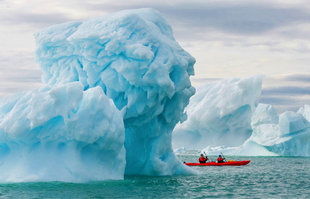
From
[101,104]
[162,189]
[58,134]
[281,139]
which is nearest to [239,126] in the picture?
[281,139]

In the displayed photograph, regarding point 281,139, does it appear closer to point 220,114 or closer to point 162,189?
point 220,114

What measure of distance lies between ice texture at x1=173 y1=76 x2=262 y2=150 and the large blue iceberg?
2853cm

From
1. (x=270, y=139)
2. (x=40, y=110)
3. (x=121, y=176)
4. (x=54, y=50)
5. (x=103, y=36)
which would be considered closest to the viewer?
(x=40, y=110)

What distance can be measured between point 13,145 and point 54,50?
21.8 ft

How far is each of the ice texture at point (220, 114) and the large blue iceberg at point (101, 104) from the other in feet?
93.6

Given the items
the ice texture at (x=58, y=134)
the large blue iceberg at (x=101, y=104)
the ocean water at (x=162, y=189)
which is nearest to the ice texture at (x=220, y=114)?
the large blue iceberg at (x=101, y=104)

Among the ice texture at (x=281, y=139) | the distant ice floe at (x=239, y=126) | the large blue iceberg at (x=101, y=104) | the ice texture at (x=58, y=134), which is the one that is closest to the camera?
the ice texture at (x=58, y=134)

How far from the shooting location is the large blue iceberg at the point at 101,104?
→ 1880cm

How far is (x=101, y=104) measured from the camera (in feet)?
63.4

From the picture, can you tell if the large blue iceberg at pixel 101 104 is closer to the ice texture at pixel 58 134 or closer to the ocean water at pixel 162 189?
the ice texture at pixel 58 134

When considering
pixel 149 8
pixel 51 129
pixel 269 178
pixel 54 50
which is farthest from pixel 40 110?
pixel 269 178

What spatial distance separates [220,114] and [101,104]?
36460 millimetres

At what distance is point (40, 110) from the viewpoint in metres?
18.3

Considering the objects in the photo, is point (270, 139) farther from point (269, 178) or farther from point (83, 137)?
point (83, 137)
